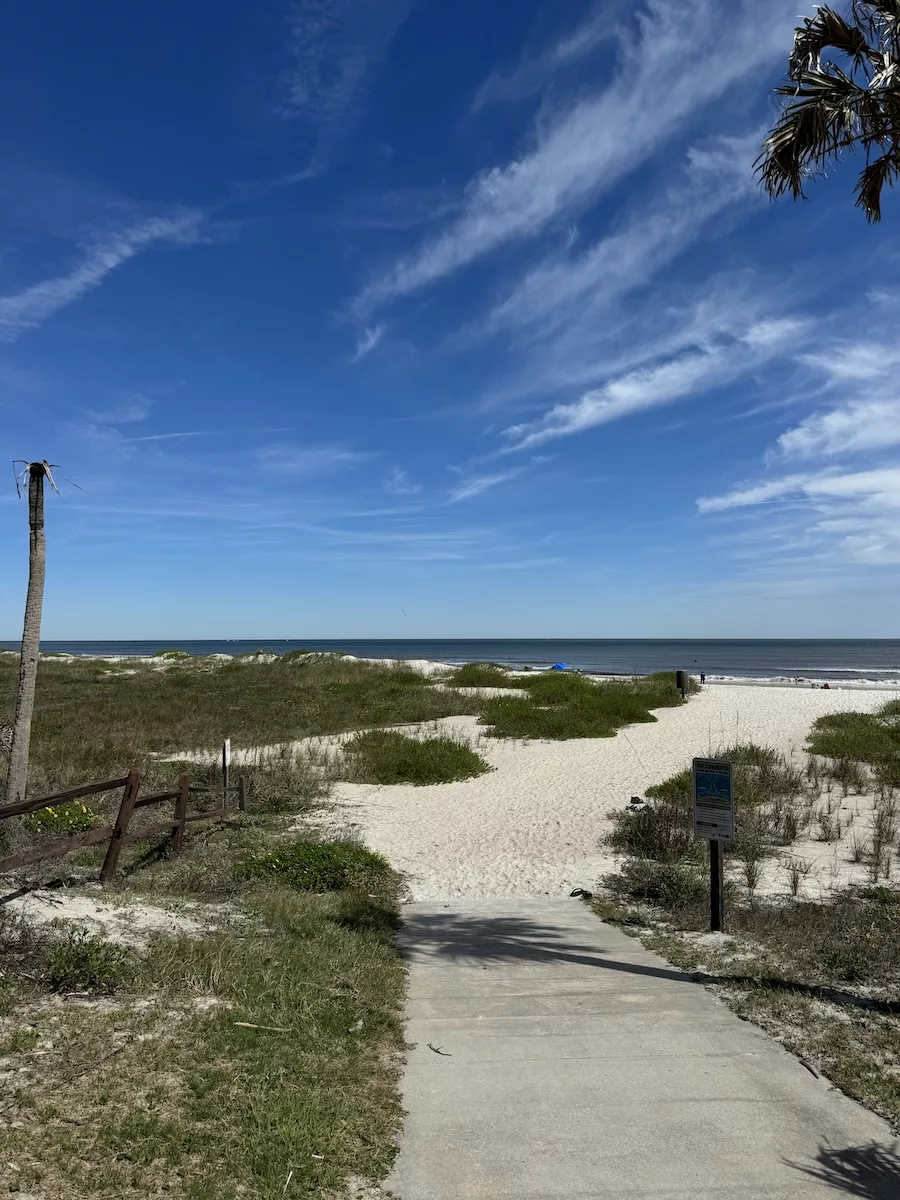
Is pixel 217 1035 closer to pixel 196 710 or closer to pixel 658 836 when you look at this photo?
pixel 658 836

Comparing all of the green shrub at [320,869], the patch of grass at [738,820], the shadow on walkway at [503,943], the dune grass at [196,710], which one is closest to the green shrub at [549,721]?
the dune grass at [196,710]

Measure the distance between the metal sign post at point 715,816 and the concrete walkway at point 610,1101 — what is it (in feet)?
4.05

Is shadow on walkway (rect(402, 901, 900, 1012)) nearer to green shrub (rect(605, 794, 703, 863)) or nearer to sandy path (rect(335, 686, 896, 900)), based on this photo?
sandy path (rect(335, 686, 896, 900))

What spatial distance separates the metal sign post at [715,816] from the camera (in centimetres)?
720

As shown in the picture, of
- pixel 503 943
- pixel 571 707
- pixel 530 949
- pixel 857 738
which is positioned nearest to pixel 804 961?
pixel 530 949

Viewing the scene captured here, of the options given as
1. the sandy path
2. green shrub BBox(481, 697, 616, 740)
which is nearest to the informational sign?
the sandy path

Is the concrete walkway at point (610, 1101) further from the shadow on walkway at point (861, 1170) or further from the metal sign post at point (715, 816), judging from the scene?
the metal sign post at point (715, 816)

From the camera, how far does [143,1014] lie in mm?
4875

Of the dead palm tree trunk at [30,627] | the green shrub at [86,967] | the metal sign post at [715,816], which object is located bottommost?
the green shrub at [86,967]

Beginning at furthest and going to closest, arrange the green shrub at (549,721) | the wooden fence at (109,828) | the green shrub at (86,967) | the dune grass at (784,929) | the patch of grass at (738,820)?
the green shrub at (549,721)
the patch of grass at (738,820)
the wooden fence at (109,828)
the green shrub at (86,967)
the dune grass at (784,929)

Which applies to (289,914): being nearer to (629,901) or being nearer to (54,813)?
(629,901)

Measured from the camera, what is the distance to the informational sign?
7180 millimetres

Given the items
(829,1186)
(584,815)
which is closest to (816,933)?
(829,1186)

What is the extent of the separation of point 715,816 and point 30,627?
335 inches
